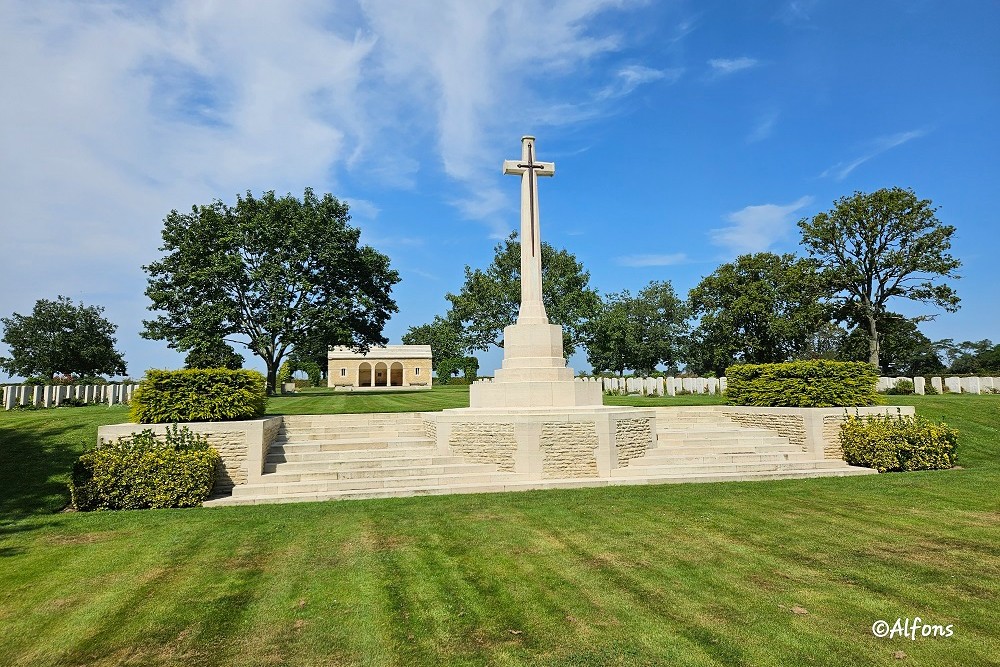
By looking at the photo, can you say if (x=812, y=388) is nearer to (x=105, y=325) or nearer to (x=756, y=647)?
(x=756, y=647)

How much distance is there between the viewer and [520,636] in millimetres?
4254

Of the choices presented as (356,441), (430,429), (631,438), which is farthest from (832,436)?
(356,441)

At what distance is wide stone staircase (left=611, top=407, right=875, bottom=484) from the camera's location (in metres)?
11.2

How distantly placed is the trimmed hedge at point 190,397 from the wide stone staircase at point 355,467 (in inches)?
56.3

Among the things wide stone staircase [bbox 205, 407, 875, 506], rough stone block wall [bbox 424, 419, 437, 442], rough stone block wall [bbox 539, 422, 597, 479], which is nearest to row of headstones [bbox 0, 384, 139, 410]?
wide stone staircase [bbox 205, 407, 875, 506]

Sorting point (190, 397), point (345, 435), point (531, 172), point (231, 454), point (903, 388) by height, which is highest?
point (531, 172)

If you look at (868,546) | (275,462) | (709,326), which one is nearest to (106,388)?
(275,462)

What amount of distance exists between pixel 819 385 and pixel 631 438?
5.73 m

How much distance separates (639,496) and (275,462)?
7.37 meters

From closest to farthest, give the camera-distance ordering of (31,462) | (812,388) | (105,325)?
(31,462), (812,388), (105,325)

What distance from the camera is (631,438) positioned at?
1184 cm

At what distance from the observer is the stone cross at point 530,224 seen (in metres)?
14.5

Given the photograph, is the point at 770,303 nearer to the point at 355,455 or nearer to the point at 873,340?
the point at 873,340

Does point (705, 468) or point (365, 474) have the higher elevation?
point (365, 474)
